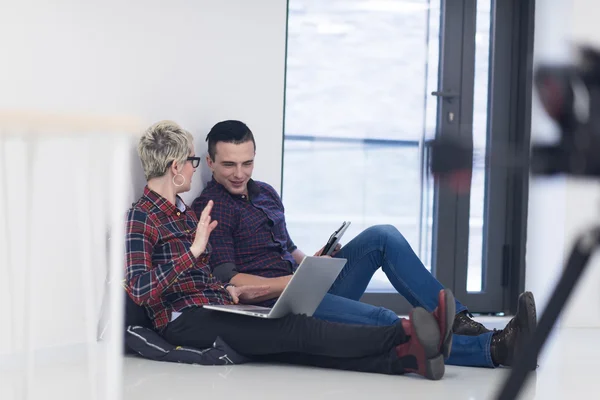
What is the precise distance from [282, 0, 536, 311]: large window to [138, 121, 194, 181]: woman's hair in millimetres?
1159

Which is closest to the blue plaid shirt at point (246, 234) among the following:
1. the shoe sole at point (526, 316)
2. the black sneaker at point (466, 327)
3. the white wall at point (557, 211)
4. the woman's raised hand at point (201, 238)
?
the woman's raised hand at point (201, 238)

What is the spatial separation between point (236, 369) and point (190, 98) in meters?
1.10

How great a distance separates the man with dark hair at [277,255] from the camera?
9.42ft

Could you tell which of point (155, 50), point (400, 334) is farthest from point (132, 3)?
point (400, 334)

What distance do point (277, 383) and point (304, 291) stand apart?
0.33 meters

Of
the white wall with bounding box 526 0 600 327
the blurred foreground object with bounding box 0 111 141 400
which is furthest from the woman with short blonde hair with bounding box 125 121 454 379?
the white wall with bounding box 526 0 600 327

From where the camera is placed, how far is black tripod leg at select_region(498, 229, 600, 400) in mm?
611

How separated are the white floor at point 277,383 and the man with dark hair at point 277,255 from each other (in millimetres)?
169

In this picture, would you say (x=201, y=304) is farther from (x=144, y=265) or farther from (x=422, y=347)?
(x=422, y=347)

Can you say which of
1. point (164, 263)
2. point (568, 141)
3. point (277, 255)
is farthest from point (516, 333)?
point (568, 141)

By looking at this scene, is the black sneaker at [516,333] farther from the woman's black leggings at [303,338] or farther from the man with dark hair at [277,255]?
the woman's black leggings at [303,338]

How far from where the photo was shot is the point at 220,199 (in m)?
3.03

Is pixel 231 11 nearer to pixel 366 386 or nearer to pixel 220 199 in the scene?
pixel 220 199

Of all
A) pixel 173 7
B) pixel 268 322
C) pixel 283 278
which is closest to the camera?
pixel 268 322
